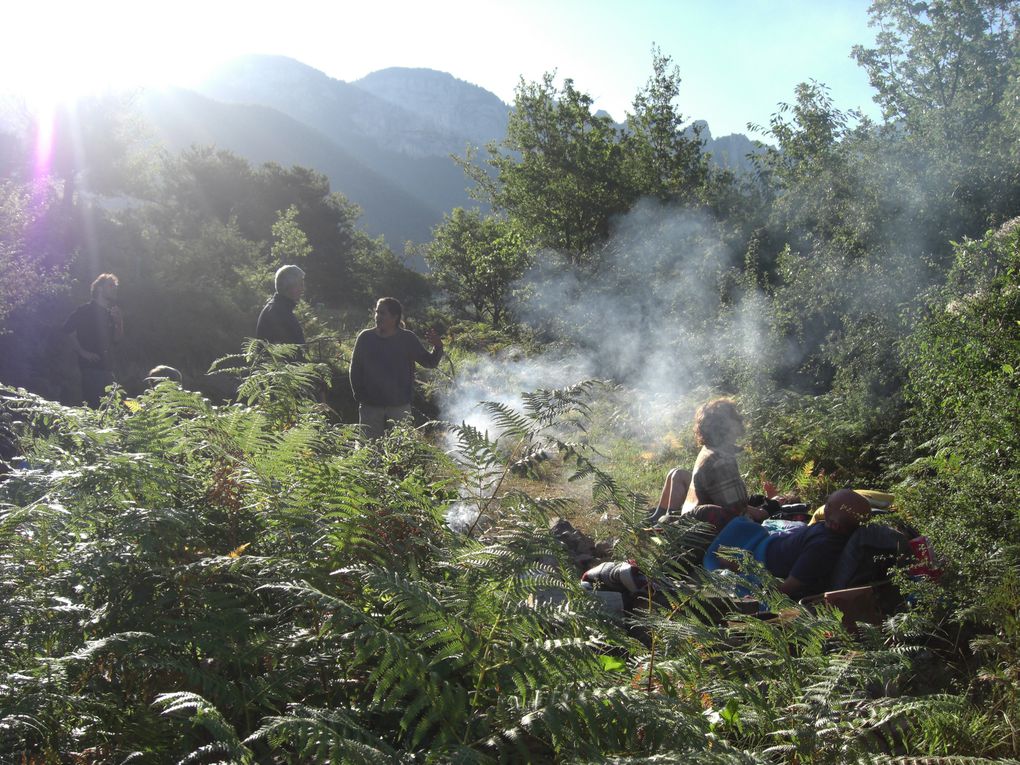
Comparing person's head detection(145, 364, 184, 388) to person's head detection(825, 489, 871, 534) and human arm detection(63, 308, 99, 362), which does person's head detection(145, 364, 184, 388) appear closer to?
human arm detection(63, 308, 99, 362)

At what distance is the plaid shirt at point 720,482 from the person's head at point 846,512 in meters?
0.65


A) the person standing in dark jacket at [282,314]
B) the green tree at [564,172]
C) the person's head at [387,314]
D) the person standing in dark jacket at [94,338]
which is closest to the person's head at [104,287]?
the person standing in dark jacket at [94,338]

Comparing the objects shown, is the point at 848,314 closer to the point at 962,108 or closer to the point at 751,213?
the point at 751,213

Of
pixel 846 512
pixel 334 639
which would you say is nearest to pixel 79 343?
pixel 334 639

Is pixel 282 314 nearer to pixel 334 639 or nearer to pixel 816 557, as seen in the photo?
pixel 816 557

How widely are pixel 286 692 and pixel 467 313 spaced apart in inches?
1066

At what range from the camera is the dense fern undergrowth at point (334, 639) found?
1.47 m

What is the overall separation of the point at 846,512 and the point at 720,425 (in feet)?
3.08

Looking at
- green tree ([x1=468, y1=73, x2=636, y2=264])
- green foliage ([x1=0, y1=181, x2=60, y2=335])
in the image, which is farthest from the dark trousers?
green tree ([x1=468, y1=73, x2=636, y2=264])

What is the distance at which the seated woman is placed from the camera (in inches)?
174

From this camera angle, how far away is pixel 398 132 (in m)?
185

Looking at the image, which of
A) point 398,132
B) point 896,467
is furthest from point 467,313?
point 398,132

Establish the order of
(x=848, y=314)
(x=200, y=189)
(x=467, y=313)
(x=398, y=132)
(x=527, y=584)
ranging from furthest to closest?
(x=398, y=132), (x=200, y=189), (x=467, y=313), (x=848, y=314), (x=527, y=584)

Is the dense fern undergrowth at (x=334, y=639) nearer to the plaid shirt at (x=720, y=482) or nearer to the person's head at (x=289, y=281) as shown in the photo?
the plaid shirt at (x=720, y=482)
